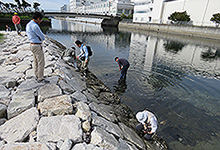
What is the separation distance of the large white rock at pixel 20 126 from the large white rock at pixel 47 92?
0.58 m

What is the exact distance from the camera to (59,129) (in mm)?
3078

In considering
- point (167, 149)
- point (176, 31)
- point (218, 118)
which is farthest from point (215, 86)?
point (176, 31)

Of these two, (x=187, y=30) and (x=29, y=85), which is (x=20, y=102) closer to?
(x=29, y=85)

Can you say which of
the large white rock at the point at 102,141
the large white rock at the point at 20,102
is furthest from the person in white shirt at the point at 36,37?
the large white rock at the point at 102,141

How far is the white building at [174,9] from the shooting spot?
3917 cm

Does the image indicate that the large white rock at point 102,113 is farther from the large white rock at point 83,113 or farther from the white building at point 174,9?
the white building at point 174,9

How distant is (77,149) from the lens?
8.82 ft

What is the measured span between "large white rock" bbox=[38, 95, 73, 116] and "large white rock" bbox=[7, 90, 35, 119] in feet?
1.05

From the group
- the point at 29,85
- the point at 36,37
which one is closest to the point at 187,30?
the point at 36,37

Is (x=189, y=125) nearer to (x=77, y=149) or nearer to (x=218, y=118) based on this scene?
(x=218, y=118)

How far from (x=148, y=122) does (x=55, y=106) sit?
2813mm

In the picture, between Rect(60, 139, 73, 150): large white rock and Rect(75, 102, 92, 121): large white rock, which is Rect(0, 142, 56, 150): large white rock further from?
Rect(75, 102, 92, 121): large white rock

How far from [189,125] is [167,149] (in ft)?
5.90

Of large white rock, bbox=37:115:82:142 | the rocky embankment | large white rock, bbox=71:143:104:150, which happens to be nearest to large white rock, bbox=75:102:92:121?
the rocky embankment
